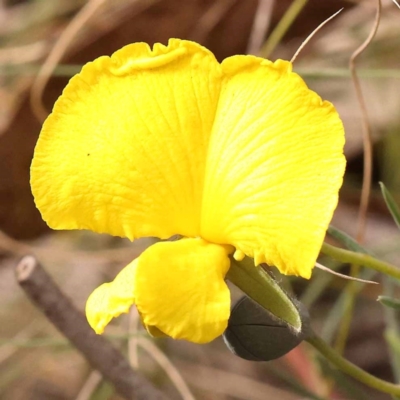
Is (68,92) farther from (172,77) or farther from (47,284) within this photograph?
(47,284)

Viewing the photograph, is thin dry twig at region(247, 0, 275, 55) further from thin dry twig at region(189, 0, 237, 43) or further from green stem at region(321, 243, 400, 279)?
green stem at region(321, 243, 400, 279)

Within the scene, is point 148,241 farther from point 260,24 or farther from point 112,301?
point 112,301

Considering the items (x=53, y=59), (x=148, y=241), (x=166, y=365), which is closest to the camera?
(x=166, y=365)

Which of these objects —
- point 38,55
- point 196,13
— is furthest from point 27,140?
point 196,13


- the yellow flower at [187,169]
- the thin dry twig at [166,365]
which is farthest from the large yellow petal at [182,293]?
the thin dry twig at [166,365]

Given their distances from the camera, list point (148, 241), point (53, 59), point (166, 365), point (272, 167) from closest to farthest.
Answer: point (272, 167)
point (166, 365)
point (53, 59)
point (148, 241)

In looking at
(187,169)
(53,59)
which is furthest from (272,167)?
(53,59)

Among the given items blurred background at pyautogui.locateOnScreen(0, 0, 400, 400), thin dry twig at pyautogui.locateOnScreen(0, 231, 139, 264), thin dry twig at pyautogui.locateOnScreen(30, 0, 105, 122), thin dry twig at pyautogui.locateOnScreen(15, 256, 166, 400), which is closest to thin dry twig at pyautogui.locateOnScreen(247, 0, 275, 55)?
blurred background at pyautogui.locateOnScreen(0, 0, 400, 400)
